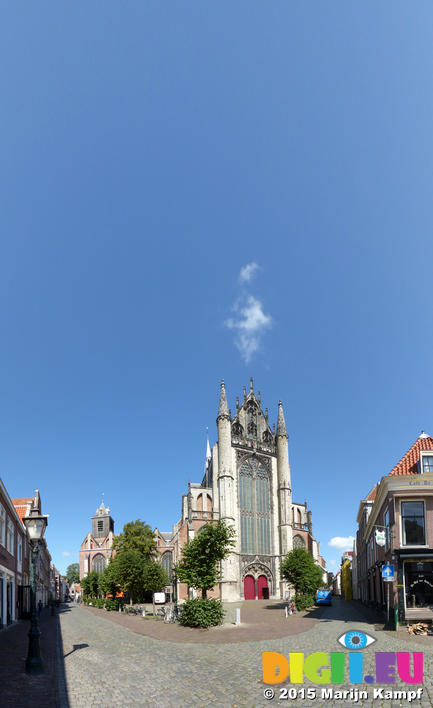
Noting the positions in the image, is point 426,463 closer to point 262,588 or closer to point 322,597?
point 322,597

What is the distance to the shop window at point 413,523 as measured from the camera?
75.7 ft

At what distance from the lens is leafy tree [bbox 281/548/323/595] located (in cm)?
4456

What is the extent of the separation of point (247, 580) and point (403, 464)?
45306 mm

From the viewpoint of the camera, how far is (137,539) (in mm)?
64062

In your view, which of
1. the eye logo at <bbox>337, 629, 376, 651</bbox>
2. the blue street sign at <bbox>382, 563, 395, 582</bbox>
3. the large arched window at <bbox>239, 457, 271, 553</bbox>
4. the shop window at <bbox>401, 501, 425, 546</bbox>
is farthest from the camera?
the large arched window at <bbox>239, 457, 271, 553</bbox>

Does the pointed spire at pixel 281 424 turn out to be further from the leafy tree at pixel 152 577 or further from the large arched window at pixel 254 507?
the leafy tree at pixel 152 577

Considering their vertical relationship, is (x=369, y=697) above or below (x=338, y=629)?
above

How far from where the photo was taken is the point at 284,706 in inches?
355

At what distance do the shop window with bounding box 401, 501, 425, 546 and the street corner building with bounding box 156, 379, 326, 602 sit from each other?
40573mm

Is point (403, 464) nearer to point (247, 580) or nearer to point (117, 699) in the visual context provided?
point (117, 699)

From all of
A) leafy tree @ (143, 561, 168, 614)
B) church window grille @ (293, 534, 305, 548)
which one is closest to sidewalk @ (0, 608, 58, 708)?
leafy tree @ (143, 561, 168, 614)

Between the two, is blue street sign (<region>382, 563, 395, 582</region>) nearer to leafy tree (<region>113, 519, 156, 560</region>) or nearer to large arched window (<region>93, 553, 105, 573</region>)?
leafy tree (<region>113, 519, 156, 560</region>)

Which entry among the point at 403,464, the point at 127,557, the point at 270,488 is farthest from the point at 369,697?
the point at 270,488

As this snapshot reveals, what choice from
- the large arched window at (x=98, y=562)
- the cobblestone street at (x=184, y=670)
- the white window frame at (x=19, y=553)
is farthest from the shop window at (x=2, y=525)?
the large arched window at (x=98, y=562)
